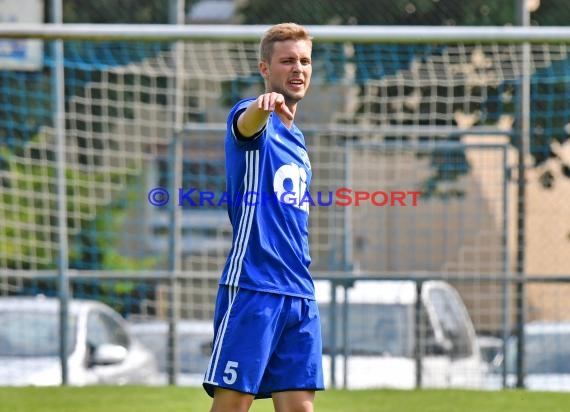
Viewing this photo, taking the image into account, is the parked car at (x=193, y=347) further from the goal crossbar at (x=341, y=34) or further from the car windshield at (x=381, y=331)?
the goal crossbar at (x=341, y=34)

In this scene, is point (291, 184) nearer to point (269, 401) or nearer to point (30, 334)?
point (269, 401)

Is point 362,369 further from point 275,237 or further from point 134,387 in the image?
point 275,237

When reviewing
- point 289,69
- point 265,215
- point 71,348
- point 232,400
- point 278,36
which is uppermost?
point 278,36

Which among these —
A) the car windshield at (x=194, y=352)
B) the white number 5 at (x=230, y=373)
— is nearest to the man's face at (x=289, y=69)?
the white number 5 at (x=230, y=373)

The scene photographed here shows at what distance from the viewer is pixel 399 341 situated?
32.5ft

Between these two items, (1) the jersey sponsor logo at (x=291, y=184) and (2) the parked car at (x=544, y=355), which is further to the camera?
(2) the parked car at (x=544, y=355)

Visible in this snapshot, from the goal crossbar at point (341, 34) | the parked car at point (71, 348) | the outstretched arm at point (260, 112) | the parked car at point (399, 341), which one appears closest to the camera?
the outstretched arm at point (260, 112)

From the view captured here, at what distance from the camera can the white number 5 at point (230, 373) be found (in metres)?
4.53

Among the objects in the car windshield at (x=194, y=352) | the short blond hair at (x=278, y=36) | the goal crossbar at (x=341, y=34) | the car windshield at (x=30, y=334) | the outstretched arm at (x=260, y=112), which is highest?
the goal crossbar at (x=341, y=34)

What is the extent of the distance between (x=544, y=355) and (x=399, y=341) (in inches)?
48.4

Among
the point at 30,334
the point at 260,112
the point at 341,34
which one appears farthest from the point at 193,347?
the point at 260,112

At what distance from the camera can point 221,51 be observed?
36.0ft

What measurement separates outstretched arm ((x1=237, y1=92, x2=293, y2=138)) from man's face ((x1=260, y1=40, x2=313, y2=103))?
137 millimetres

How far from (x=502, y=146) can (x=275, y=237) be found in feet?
17.6
